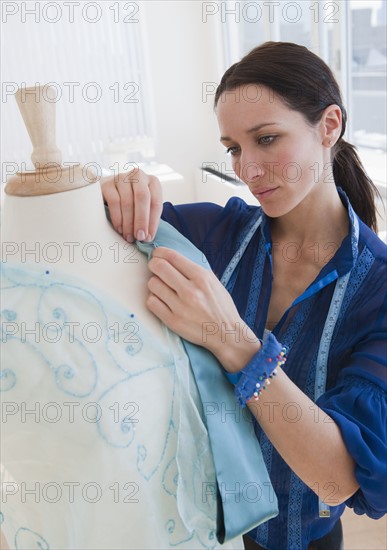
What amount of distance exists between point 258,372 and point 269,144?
2.03ft

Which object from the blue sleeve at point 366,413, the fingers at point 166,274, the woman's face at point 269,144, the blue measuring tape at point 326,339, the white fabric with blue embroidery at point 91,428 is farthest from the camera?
the woman's face at point 269,144

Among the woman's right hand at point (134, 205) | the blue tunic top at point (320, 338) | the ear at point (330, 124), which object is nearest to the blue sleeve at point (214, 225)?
the blue tunic top at point (320, 338)

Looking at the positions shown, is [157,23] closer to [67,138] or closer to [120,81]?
[120,81]

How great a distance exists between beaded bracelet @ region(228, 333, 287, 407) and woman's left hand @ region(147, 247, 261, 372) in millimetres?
17

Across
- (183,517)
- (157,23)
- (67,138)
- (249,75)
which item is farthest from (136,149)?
(183,517)

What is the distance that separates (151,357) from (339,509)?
2.24ft

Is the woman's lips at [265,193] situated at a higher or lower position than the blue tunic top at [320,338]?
higher

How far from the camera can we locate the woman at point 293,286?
0.92 meters

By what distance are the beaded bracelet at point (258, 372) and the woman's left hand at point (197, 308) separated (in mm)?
17

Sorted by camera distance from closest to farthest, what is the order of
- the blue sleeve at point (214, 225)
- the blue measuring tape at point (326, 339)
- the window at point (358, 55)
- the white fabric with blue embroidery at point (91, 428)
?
the white fabric with blue embroidery at point (91, 428), the blue measuring tape at point (326, 339), the blue sleeve at point (214, 225), the window at point (358, 55)

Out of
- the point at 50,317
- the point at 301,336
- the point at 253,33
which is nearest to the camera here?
the point at 50,317

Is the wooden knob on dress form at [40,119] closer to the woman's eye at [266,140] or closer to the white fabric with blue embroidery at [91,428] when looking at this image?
the white fabric with blue embroidery at [91,428]

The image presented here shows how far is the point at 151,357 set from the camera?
0.83 m

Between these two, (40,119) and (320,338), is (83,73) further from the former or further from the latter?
(40,119)
